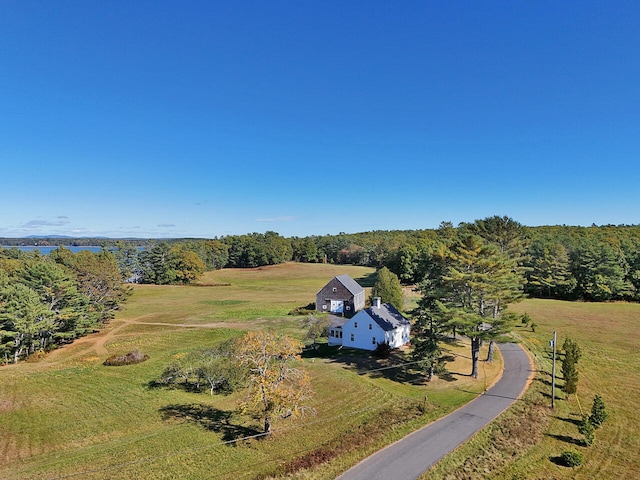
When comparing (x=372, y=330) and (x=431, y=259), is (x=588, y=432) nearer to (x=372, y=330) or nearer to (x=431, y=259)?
(x=372, y=330)

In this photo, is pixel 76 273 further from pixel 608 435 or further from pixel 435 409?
pixel 608 435

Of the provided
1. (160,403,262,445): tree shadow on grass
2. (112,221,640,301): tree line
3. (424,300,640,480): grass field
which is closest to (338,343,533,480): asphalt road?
(424,300,640,480): grass field

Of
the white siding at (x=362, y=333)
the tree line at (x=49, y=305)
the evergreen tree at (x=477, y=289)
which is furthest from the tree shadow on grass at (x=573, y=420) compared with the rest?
the tree line at (x=49, y=305)

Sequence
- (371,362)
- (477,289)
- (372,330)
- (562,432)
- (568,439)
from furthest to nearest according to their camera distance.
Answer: (372,330) < (371,362) < (477,289) < (562,432) < (568,439)

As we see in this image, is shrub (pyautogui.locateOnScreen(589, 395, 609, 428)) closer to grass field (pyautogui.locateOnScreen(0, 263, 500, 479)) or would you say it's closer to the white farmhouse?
grass field (pyautogui.locateOnScreen(0, 263, 500, 479))

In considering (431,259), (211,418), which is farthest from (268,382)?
(431,259)

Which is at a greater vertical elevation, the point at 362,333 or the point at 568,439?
the point at 362,333

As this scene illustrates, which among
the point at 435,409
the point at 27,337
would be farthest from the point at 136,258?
the point at 435,409
